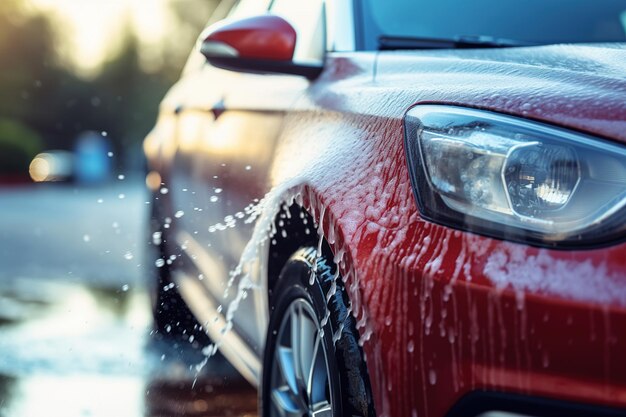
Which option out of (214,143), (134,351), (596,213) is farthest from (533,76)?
(134,351)

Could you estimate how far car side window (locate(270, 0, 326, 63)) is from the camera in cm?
337

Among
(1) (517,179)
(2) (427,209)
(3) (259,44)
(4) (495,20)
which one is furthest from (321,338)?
(4) (495,20)

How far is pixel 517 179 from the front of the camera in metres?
2.05

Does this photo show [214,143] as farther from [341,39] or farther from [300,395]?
[300,395]

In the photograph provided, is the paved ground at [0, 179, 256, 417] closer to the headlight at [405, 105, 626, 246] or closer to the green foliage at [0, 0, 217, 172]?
the headlight at [405, 105, 626, 246]

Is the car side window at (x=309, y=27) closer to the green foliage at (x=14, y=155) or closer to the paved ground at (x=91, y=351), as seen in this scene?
the paved ground at (x=91, y=351)

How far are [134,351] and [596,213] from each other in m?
3.62

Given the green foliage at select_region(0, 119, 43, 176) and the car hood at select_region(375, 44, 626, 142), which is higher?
the car hood at select_region(375, 44, 626, 142)

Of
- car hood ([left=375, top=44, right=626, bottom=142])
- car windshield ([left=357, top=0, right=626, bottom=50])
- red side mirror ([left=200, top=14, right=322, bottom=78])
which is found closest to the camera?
car hood ([left=375, top=44, right=626, bottom=142])

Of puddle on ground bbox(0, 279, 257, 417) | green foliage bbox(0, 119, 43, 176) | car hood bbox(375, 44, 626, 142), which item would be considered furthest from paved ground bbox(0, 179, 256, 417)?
green foliage bbox(0, 119, 43, 176)

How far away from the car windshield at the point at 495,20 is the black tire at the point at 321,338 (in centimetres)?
80

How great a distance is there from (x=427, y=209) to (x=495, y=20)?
4.64ft

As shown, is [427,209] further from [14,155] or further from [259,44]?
[14,155]

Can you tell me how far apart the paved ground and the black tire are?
112 centimetres
